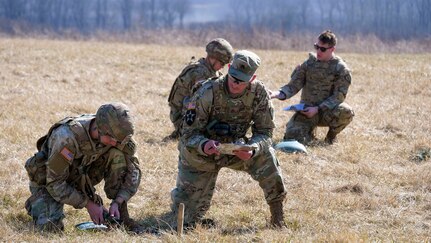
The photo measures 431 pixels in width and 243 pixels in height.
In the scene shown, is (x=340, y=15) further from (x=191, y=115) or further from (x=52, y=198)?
(x=52, y=198)

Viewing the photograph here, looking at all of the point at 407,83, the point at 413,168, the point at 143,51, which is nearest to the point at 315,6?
the point at 143,51

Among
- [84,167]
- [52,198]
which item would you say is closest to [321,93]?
[84,167]

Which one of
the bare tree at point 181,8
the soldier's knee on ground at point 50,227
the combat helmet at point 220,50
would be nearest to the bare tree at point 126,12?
the bare tree at point 181,8

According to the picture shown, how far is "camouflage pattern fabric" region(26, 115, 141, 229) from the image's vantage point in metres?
5.94

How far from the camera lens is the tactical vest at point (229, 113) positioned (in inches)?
252

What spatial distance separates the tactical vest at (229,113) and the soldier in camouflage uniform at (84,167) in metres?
0.86

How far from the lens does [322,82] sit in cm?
1027

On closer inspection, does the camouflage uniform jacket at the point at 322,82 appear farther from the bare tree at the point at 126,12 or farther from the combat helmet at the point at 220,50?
the bare tree at the point at 126,12

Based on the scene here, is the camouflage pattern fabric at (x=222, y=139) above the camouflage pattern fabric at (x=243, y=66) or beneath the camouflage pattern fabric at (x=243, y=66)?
beneath

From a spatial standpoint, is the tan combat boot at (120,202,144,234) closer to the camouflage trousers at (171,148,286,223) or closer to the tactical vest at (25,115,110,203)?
the tactical vest at (25,115,110,203)

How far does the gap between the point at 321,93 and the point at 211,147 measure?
4.66m

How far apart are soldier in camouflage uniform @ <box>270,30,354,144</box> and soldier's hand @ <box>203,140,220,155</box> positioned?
156 inches

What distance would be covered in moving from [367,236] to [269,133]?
143 cm

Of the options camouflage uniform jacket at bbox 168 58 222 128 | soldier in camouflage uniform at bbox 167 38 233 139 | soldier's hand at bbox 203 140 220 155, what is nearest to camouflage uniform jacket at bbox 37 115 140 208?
soldier's hand at bbox 203 140 220 155
